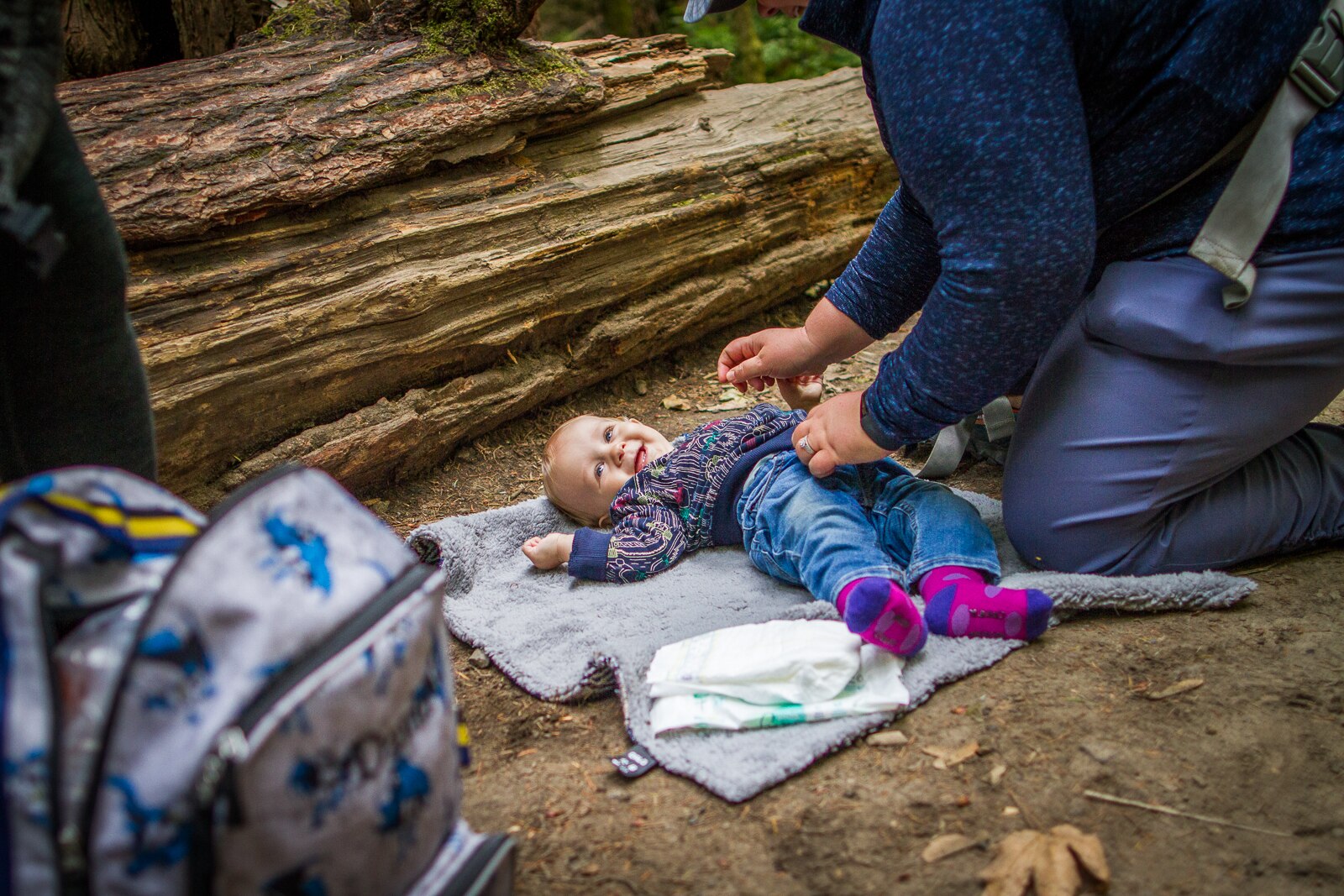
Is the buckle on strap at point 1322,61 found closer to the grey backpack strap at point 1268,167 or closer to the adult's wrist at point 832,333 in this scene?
the grey backpack strap at point 1268,167

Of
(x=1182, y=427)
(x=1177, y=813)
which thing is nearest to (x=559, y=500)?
Result: (x=1182, y=427)

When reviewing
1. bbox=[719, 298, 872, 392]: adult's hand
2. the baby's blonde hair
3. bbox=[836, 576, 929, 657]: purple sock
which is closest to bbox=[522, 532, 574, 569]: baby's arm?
the baby's blonde hair

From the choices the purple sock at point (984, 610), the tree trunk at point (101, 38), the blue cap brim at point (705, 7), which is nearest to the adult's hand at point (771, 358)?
the purple sock at point (984, 610)

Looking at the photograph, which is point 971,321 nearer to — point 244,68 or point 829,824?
point 829,824

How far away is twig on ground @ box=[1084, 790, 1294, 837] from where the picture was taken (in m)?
1.44

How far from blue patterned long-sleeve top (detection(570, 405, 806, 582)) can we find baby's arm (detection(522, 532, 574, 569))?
68 mm

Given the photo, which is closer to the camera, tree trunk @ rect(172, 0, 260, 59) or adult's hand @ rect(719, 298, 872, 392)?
adult's hand @ rect(719, 298, 872, 392)

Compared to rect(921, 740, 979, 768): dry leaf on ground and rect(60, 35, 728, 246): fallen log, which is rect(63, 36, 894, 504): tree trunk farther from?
rect(921, 740, 979, 768): dry leaf on ground

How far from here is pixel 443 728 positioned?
1177 millimetres

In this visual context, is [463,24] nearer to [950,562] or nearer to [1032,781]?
[950,562]

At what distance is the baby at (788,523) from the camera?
1936 mm

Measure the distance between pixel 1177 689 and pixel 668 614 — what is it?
1072 millimetres

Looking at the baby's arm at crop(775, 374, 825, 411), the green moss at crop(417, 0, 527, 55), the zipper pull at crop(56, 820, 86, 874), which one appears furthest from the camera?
the green moss at crop(417, 0, 527, 55)

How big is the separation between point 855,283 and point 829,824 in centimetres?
137
